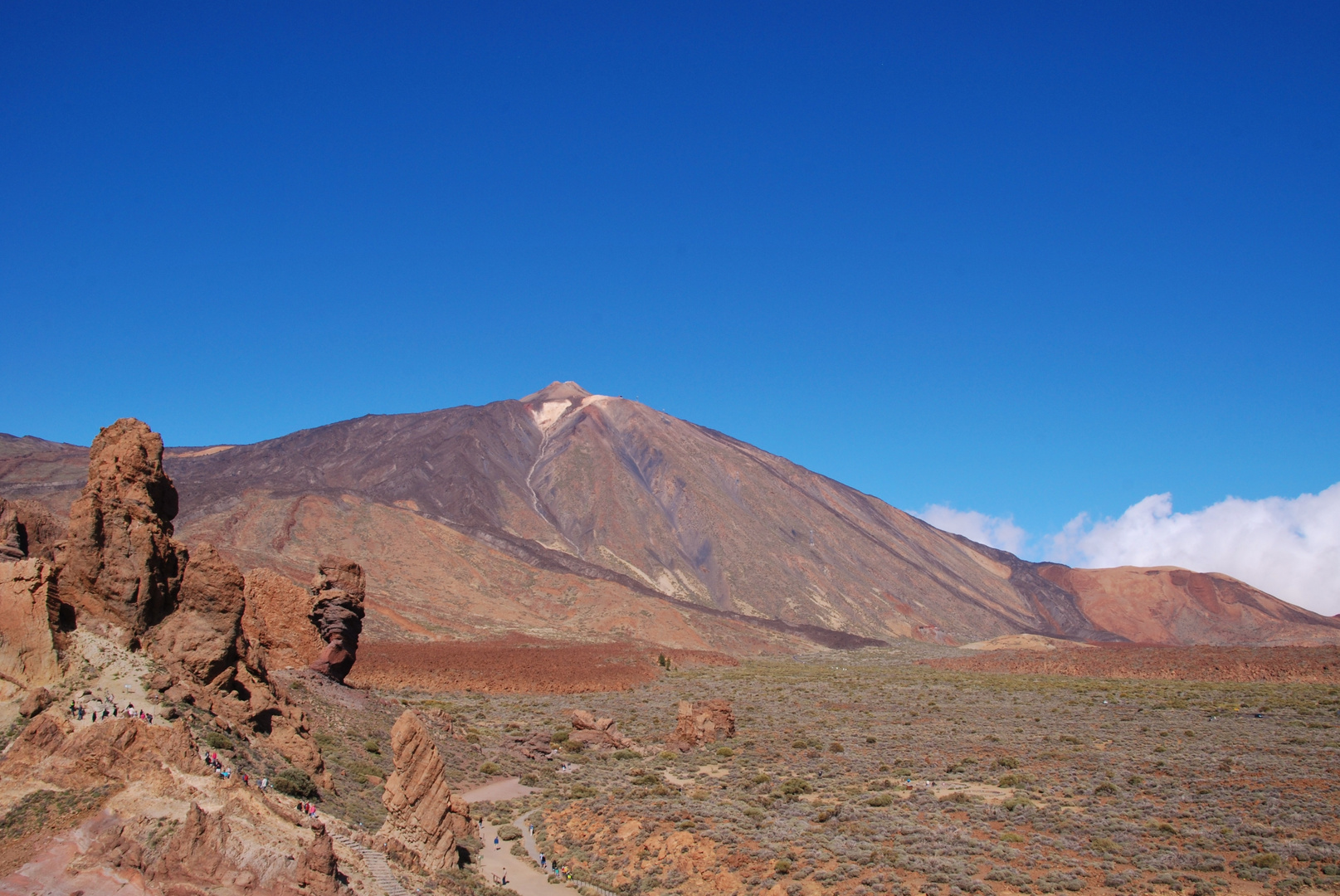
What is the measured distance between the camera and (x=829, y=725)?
125ft

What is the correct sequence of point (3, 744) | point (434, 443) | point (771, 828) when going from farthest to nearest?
point (434, 443)
point (771, 828)
point (3, 744)

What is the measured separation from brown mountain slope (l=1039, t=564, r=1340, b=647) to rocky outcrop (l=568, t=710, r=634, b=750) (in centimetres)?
12412

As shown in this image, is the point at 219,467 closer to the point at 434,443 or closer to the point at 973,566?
the point at 434,443

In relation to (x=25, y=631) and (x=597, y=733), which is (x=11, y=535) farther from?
(x=597, y=733)

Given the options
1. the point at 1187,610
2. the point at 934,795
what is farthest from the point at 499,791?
the point at 1187,610

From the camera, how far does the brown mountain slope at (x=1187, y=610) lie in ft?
440

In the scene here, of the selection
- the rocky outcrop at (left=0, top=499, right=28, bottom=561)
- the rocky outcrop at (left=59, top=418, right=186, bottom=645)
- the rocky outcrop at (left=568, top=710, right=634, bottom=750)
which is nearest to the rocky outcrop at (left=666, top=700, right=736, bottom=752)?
the rocky outcrop at (left=568, top=710, right=634, bottom=750)

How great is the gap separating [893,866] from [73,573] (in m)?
16.5

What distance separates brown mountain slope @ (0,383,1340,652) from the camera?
88.6m

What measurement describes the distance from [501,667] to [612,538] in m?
72.5

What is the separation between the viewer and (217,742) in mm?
14930

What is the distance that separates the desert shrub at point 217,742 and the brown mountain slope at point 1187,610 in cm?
14319

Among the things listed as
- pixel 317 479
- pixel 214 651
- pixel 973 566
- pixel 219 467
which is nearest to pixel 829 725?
pixel 214 651

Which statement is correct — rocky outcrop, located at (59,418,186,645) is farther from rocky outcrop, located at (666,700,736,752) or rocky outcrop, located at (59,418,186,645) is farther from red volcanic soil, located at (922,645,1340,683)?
red volcanic soil, located at (922,645,1340,683)
